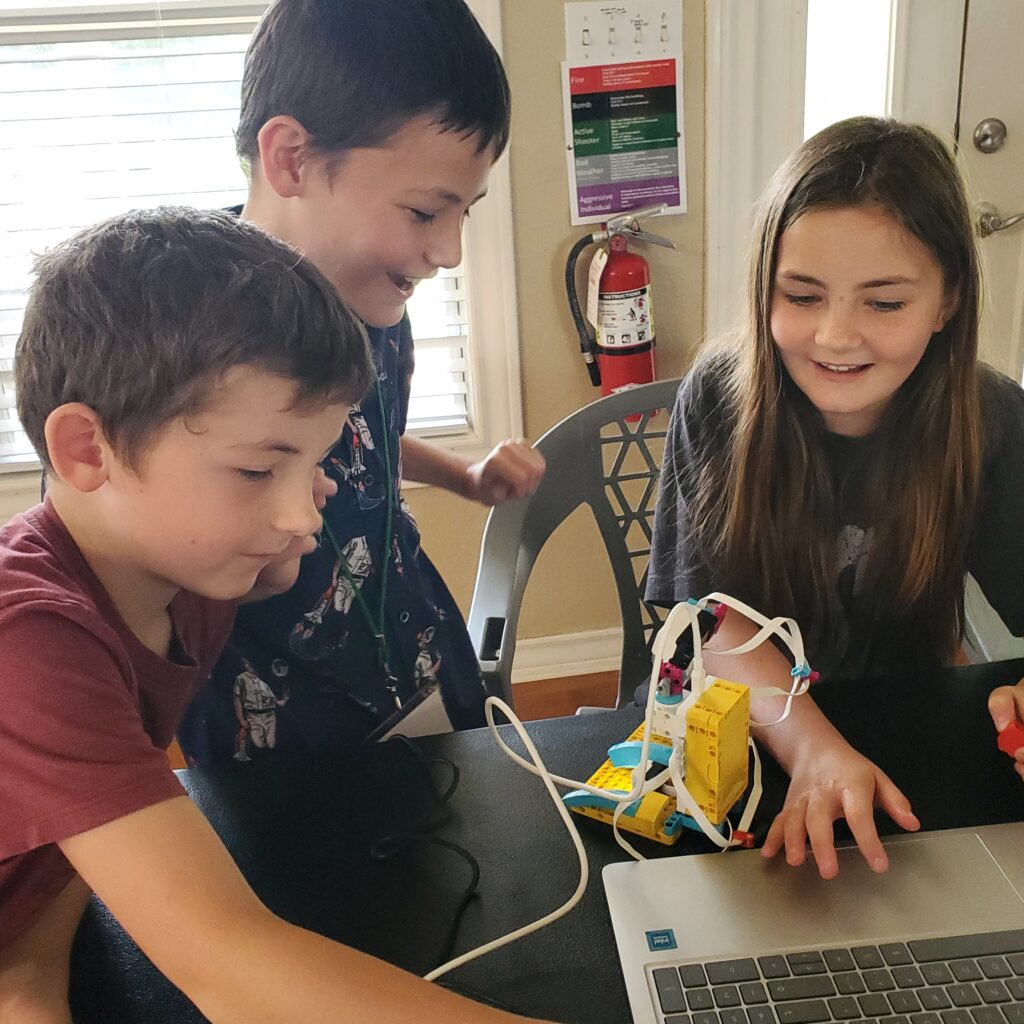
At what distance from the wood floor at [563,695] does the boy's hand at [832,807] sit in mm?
1462

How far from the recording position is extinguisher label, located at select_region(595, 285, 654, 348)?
1.99 meters

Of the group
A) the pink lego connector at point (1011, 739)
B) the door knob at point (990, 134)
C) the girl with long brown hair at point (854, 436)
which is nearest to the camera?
the pink lego connector at point (1011, 739)

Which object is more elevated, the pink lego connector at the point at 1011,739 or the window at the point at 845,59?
the window at the point at 845,59

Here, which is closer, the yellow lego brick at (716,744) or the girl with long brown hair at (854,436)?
the yellow lego brick at (716,744)

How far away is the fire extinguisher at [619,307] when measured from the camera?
6.49 feet

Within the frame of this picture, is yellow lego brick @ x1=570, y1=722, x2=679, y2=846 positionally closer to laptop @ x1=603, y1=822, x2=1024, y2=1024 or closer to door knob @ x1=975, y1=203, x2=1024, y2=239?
laptop @ x1=603, y1=822, x2=1024, y2=1024

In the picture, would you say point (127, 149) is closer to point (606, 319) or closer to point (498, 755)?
point (606, 319)

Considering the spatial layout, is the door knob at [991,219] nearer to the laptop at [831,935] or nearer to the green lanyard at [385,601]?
the green lanyard at [385,601]

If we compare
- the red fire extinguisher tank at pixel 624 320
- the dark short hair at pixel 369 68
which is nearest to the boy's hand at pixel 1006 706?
A: the dark short hair at pixel 369 68

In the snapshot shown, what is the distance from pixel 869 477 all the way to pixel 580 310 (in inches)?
41.5

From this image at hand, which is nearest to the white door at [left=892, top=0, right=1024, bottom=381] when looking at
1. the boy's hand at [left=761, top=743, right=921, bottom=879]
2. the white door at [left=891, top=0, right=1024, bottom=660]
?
Result: the white door at [left=891, top=0, right=1024, bottom=660]

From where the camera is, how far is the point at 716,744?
2.33ft

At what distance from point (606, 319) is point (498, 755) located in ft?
4.39

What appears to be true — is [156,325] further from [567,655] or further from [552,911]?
[567,655]
